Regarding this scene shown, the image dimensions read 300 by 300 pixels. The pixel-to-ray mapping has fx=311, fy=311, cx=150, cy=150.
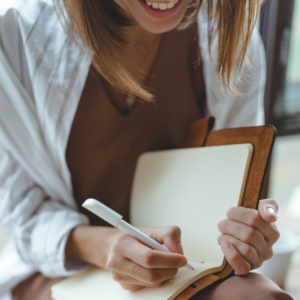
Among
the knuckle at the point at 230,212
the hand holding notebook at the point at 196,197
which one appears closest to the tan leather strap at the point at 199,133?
the hand holding notebook at the point at 196,197

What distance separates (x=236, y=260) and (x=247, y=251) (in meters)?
0.02

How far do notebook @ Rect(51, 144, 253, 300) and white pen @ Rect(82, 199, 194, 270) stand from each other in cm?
4

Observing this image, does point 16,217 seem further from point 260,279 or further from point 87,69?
point 260,279

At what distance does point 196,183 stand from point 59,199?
0.79 ft

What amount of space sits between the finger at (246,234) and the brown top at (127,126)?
24 cm

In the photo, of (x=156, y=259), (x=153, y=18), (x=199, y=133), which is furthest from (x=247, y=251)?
(x=153, y=18)

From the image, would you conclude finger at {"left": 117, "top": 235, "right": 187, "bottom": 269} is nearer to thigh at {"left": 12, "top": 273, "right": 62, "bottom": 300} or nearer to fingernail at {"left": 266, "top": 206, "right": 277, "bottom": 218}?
fingernail at {"left": 266, "top": 206, "right": 277, "bottom": 218}

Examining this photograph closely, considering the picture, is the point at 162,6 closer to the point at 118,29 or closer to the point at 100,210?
the point at 118,29

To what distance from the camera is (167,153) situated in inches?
20.0

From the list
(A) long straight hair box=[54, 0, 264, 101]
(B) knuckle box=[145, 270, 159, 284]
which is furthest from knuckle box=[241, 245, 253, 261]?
(A) long straight hair box=[54, 0, 264, 101]

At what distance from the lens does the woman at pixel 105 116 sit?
1.17 feet

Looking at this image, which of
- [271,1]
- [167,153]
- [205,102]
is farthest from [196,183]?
[271,1]

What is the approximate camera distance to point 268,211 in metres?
0.34

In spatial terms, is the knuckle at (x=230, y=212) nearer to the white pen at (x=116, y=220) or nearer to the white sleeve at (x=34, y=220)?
the white pen at (x=116, y=220)
